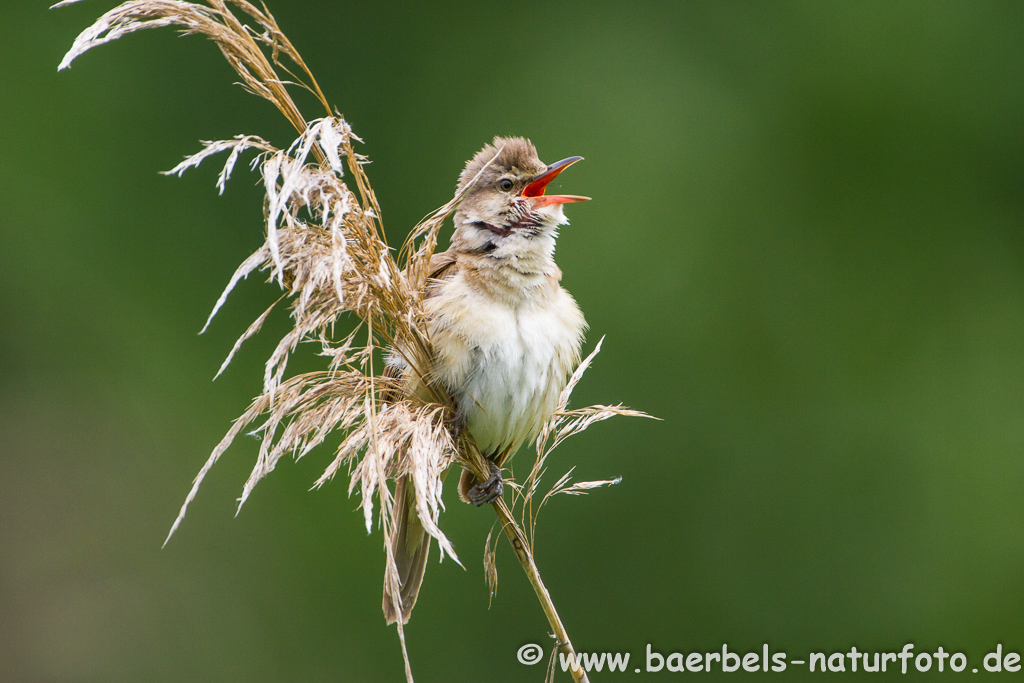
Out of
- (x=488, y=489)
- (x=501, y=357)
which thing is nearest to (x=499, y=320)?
(x=501, y=357)

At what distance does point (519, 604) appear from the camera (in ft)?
19.0

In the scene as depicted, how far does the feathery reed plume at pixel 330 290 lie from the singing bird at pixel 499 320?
1.25ft

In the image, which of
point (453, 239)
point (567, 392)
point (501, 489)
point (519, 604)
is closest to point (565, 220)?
point (453, 239)

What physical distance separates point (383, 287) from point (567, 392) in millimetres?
852

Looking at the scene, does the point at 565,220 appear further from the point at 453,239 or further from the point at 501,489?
the point at 501,489

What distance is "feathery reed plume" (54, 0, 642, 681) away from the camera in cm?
179

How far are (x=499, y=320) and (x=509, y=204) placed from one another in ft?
1.32

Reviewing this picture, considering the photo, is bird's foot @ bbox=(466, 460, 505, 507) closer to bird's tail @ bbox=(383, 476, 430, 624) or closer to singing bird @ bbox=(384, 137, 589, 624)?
singing bird @ bbox=(384, 137, 589, 624)

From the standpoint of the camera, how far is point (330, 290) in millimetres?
1958

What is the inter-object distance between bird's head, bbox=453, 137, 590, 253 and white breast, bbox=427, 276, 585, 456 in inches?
7.1

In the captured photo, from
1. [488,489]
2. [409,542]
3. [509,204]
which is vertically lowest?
[409,542]

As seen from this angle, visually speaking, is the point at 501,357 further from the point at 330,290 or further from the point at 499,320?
the point at 330,290

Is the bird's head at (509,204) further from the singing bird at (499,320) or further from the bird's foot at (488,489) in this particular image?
the bird's foot at (488,489)

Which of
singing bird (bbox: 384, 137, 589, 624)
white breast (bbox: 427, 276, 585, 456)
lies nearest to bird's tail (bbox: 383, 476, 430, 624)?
singing bird (bbox: 384, 137, 589, 624)
